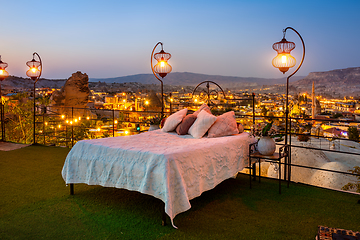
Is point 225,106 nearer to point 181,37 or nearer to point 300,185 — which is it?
point 300,185

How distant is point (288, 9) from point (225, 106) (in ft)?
18.4

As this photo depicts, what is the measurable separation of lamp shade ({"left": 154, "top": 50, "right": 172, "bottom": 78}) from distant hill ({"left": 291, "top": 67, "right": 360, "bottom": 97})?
8030 mm

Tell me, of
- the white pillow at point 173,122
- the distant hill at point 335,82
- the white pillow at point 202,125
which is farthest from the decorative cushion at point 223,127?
the distant hill at point 335,82

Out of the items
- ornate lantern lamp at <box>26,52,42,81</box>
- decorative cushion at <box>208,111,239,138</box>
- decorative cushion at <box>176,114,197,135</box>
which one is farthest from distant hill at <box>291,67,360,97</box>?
ornate lantern lamp at <box>26,52,42,81</box>

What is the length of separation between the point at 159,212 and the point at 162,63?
2.97 metres

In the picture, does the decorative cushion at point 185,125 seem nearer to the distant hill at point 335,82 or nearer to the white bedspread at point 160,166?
the white bedspread at point 160,166

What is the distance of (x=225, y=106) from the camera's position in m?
4.87

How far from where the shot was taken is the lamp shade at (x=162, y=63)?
4.89 metres

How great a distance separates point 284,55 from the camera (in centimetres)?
367

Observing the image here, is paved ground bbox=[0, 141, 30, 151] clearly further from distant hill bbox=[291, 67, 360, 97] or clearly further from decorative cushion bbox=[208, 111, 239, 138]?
distant hill bbox=[291, 67, 360, 97]

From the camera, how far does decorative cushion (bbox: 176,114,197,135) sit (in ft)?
12.2

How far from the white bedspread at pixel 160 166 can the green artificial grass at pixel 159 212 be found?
261mm

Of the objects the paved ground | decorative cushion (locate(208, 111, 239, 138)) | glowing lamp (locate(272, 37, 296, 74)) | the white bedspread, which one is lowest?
the paved ground

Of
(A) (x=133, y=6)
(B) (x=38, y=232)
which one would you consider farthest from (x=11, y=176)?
(A) (x=133, y=6)
